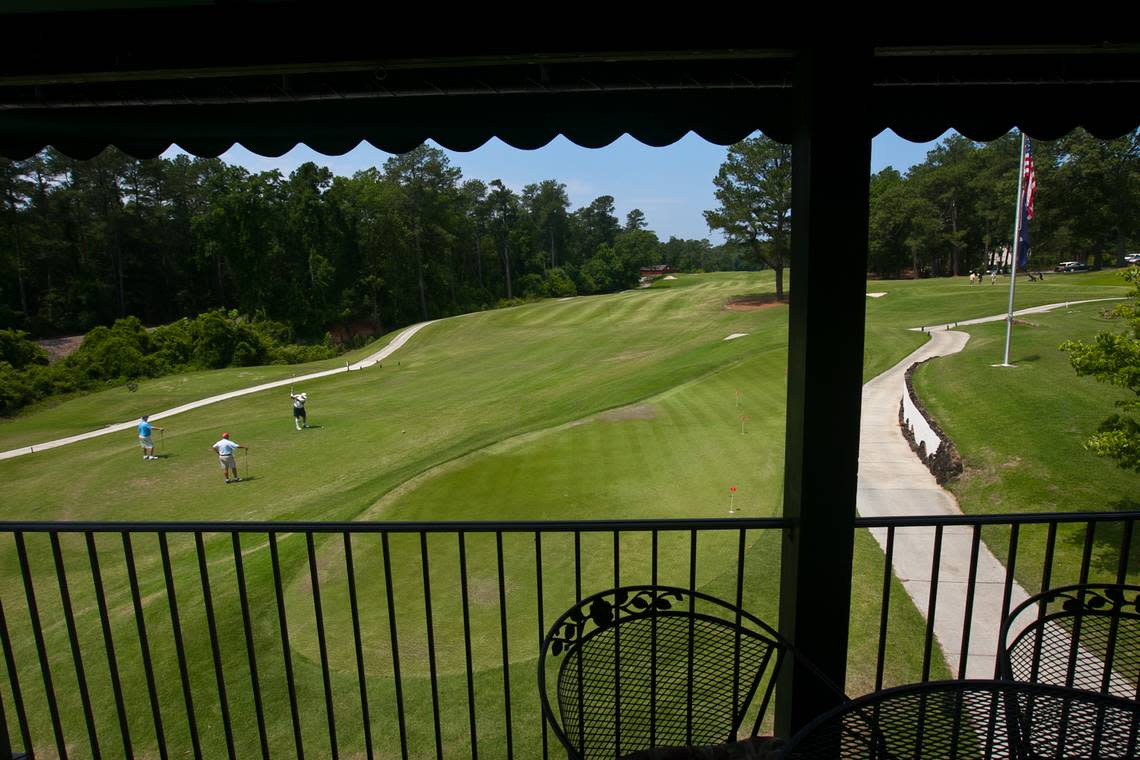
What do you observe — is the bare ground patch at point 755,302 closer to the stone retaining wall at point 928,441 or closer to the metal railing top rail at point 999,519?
the stone retaining wall at point 928,441

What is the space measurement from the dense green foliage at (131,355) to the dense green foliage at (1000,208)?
29787 mm

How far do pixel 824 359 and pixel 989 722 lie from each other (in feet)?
3.11

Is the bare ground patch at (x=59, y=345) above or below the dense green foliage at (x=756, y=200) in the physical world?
below

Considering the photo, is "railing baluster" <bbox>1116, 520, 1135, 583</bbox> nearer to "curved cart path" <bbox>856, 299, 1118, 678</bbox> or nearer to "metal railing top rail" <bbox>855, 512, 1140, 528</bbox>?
"metal railing top rail" <bbox>855, 512, 1140, 528</bbox>

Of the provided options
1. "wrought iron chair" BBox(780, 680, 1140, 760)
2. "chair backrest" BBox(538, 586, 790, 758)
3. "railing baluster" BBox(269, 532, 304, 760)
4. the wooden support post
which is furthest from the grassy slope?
"wrought iron chair" BBox(780, 680, 1140, 760)

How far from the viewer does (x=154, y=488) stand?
43.7 ft

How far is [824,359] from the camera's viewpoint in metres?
1.82

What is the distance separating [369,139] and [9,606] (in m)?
9.88

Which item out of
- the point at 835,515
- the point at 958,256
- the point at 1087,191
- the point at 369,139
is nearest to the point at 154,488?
the point at 369,139

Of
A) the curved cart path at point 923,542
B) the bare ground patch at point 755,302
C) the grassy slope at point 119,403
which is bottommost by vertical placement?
the grassy slope at point 119,403

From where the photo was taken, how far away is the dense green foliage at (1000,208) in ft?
93.6

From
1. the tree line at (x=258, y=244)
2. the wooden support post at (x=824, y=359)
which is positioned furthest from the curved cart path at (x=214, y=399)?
the wooden support post at (x=824, y=359)

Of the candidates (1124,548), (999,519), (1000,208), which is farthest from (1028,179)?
(1000,208)

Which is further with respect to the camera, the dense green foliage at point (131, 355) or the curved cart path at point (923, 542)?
the dense green foliage at point (131, 355)
